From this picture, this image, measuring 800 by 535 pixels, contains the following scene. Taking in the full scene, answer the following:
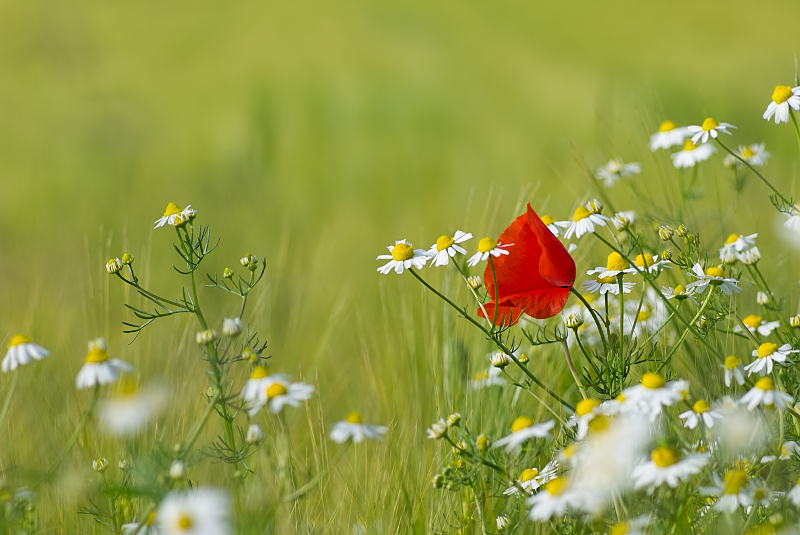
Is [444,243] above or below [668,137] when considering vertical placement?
below

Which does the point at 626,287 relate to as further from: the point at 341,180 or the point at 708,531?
the point at 341,180

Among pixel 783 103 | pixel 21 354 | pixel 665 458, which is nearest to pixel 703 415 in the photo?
pixel 665 458

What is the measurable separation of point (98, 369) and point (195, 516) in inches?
9.0

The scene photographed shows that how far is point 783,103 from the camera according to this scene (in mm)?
1111

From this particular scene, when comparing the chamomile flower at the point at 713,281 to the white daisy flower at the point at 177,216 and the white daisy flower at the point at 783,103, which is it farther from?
the white daisy flower at the point at 177,216

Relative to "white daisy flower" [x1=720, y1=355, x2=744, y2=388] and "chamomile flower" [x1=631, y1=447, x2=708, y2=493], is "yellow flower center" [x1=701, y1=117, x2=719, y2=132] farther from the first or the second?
"chamomile flower" [x1=631, y1=447, x2=708, y2=493]

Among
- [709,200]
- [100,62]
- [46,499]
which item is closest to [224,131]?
[100,62]

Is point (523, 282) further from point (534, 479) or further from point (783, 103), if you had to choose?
point (783, 103)

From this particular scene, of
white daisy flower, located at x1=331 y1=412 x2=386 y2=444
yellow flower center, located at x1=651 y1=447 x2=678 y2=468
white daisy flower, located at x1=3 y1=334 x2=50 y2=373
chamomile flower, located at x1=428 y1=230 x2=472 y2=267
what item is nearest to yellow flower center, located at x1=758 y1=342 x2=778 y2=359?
yellow flower center, located at x1=651 y1=447 x2=678 y2=468

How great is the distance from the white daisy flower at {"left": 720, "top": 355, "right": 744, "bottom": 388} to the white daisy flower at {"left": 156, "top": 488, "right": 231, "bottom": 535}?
Answer: 0.70 metres

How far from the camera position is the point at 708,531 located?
894mm

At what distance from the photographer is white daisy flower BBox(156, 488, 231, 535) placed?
64 cm

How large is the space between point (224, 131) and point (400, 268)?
150 inches

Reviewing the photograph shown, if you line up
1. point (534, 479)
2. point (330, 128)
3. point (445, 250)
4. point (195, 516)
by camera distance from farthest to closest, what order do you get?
point (330, 128), point (445, 250), point (534, 479), point (195, 516)
